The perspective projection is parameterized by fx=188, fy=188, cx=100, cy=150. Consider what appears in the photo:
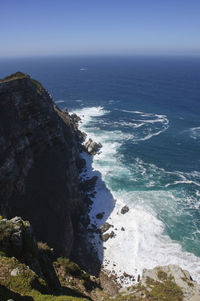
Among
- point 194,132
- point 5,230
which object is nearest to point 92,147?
point 194,132

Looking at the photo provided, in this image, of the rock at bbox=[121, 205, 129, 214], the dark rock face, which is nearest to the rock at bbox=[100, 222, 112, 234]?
the rock at bbox=[121, 205, 129, 214]

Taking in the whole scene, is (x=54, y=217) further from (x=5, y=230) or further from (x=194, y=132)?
(x=194, y=132)

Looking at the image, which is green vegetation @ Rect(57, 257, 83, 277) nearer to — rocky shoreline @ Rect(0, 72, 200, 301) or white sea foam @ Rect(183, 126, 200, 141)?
rocky shoreline @ Rect(0, 72, 200, 301)

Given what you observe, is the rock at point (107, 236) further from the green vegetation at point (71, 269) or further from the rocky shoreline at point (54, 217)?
the green vegetation at point (71, 269)

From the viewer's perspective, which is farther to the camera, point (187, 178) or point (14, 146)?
point (187, 178)

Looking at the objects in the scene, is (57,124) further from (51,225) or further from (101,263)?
(101,263)

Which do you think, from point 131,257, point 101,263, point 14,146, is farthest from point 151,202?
point 14,146
